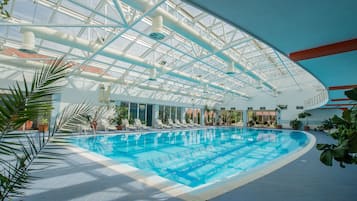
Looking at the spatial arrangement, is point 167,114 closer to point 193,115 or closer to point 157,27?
point 193,115

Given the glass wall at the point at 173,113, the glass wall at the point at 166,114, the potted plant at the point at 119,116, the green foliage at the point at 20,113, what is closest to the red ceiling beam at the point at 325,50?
the green foliage at the point at 20,113

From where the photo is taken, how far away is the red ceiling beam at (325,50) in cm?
354

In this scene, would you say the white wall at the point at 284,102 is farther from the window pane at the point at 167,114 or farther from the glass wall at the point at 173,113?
the window pane at the point at 167,114

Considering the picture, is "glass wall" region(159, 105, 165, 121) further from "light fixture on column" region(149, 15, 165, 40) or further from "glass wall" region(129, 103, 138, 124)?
"light fixture on column" region(149, 15, 165, 40)

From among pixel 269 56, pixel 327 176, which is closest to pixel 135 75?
pixel 269 56

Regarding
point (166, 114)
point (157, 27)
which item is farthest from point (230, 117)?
point (157, 27)

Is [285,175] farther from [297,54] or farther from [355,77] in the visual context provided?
[355,77]

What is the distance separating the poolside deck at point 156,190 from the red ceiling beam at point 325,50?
258 cm

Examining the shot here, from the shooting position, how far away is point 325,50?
3902 mm

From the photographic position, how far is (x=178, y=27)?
6020 millimetres

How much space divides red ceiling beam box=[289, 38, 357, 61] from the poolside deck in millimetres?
2578

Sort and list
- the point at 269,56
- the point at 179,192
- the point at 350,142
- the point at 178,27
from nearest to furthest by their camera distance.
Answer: the point at 350,142
the point at 179,192
the point at 178,27
the point at 269,56

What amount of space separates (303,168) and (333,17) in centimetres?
346

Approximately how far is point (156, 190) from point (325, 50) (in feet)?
14.6
